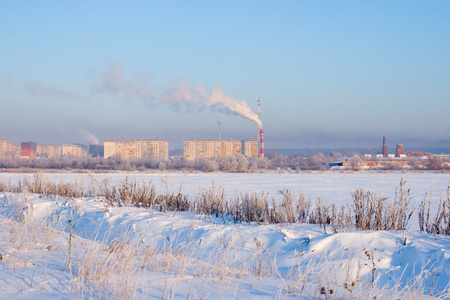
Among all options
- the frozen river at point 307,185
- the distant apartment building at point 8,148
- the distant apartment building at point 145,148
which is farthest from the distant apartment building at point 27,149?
the frozen river at point 307,185

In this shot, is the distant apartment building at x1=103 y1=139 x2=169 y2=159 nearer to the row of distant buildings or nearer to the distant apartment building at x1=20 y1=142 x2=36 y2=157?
the row of distant buildings

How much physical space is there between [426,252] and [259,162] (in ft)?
201

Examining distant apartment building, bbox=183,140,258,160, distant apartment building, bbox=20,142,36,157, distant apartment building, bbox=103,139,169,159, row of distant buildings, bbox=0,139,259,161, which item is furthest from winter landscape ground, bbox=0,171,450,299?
distant apartment building, bbox=20,142,36,157

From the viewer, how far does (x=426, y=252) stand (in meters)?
6.11

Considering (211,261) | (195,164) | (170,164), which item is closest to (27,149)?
(170,164)

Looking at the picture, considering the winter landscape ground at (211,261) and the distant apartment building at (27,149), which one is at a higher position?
the distant apartment building at (27,149)

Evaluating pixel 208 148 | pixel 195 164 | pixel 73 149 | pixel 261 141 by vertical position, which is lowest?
pixel 195 164

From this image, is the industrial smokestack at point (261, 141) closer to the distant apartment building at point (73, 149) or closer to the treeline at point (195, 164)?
the treeline at point (195, 164)

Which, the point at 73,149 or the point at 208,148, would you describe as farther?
the point at 73,149

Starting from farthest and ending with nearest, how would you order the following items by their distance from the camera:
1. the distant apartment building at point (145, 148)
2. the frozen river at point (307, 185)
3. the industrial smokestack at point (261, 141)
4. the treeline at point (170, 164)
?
the distant apartment building at point (145, 148), the industrial smokestack at point (261, 141), the treeline at point (170, 164), the frozen river at point (307, 185)

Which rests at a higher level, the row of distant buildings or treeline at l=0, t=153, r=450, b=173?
the row of distant buildings

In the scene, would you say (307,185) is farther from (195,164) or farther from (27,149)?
(27,149)

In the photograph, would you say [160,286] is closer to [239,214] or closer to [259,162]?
[239,214]

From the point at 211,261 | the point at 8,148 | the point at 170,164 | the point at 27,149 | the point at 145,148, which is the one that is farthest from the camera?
the point at 8,148
